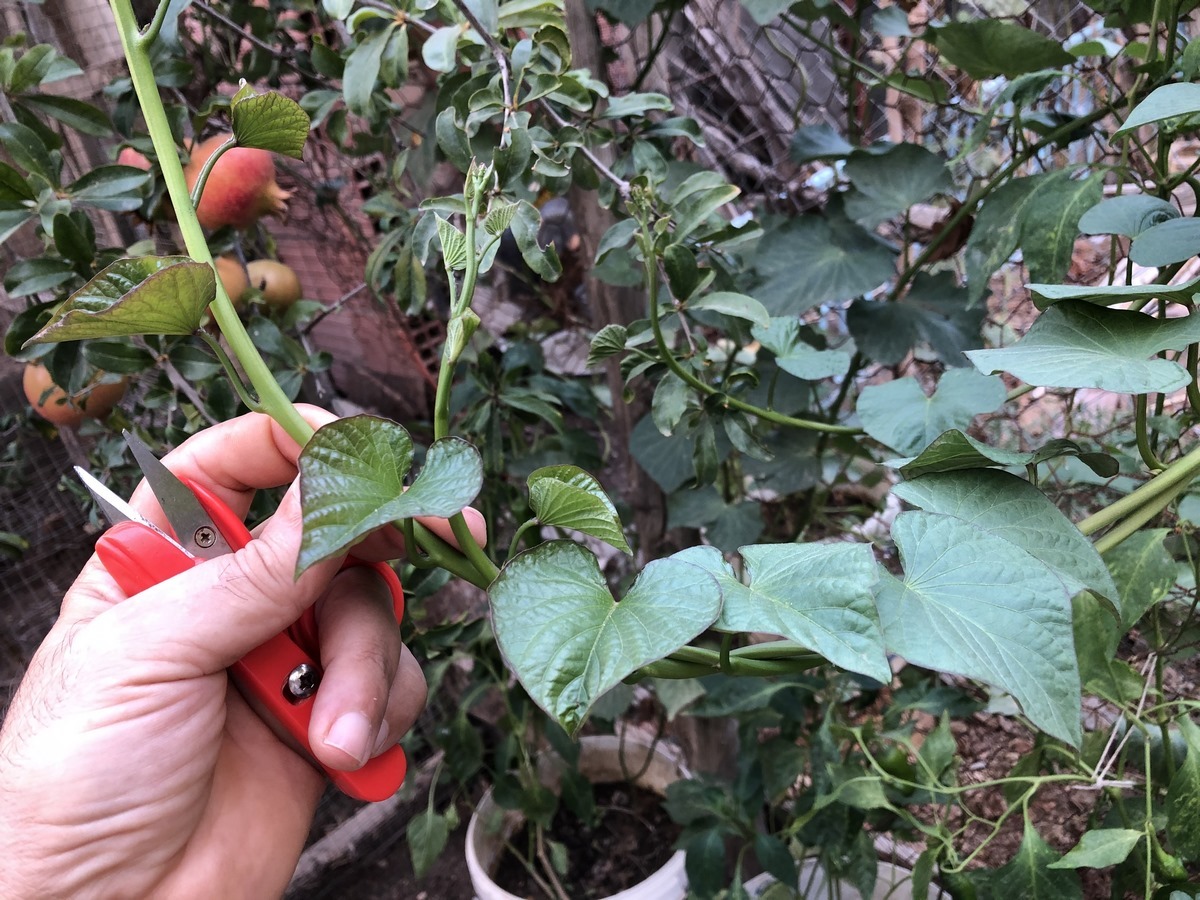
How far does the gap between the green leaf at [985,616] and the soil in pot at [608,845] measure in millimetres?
761

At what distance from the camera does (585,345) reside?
1.22 m

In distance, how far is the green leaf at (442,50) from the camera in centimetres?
52

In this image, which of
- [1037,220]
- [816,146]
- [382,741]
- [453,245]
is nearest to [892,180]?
[816,146]

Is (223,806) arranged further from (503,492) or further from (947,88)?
(947,88)

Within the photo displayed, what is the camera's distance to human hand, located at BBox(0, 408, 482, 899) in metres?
0.37

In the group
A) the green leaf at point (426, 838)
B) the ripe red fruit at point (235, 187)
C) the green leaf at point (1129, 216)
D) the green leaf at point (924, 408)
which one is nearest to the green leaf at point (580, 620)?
the green leaf at point (924, 408)

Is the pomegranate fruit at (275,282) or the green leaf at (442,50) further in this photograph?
the pomegranate fruit at (275,282)

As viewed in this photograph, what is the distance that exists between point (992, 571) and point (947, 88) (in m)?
Answer: 0.82

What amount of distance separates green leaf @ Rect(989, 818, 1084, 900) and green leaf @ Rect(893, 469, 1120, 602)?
280 millimetres

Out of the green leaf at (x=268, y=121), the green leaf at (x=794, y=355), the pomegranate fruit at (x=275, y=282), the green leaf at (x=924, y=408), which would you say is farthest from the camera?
the pomegranate fruit at (x=275, y=282)

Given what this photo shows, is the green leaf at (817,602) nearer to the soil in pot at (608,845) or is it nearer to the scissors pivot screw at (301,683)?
the scissors pivot screw at (301,683)

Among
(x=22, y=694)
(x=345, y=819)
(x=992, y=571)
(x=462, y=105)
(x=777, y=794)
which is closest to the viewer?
(x=992, y=571)

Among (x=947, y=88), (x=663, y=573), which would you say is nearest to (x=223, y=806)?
(x=663, y=573)

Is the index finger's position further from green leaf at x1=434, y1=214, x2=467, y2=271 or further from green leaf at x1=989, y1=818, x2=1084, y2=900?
green leaf at x1=989, y1=818, x2=1084, y2=900
